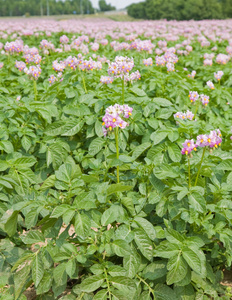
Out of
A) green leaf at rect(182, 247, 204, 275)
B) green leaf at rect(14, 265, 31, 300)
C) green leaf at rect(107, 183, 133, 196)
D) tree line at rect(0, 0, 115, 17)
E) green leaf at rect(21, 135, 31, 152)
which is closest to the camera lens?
green leaf at rect(182, 247, 204, 275)

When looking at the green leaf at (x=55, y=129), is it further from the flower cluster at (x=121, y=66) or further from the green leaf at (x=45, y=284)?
the green leaf at (x=45, y=284)

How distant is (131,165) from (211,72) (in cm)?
363

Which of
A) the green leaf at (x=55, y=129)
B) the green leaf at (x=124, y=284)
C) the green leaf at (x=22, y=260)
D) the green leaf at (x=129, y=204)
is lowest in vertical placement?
the green leaf at (x=124, y=284)

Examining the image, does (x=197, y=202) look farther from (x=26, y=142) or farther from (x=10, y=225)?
(x=26, y=142)

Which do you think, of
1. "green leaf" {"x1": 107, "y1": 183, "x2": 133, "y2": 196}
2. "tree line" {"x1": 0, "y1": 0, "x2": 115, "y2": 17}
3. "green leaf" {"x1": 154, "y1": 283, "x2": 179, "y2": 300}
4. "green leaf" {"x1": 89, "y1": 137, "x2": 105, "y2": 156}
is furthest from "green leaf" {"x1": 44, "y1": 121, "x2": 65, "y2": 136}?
"tree line" {"x1": 0, "y1": 0, "x2": 115, "y2": 17}

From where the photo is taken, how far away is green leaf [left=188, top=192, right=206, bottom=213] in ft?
6.33

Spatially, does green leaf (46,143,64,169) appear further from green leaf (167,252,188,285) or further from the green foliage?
green leaf (167,252,188,285)

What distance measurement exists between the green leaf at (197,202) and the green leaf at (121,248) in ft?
1.54

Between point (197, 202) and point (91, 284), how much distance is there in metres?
0.79

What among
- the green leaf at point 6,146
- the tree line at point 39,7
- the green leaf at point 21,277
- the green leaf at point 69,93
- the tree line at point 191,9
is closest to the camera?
the green leaf at point 21,277

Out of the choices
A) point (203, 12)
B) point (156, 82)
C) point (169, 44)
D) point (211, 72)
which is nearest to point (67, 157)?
point (156, 82)

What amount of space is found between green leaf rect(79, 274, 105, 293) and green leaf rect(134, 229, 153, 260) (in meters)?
0.29

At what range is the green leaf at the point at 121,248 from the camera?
1837 mm

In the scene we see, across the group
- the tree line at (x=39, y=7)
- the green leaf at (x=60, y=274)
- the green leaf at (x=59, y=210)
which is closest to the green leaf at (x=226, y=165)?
the green leaf at (x=59, y=210)
